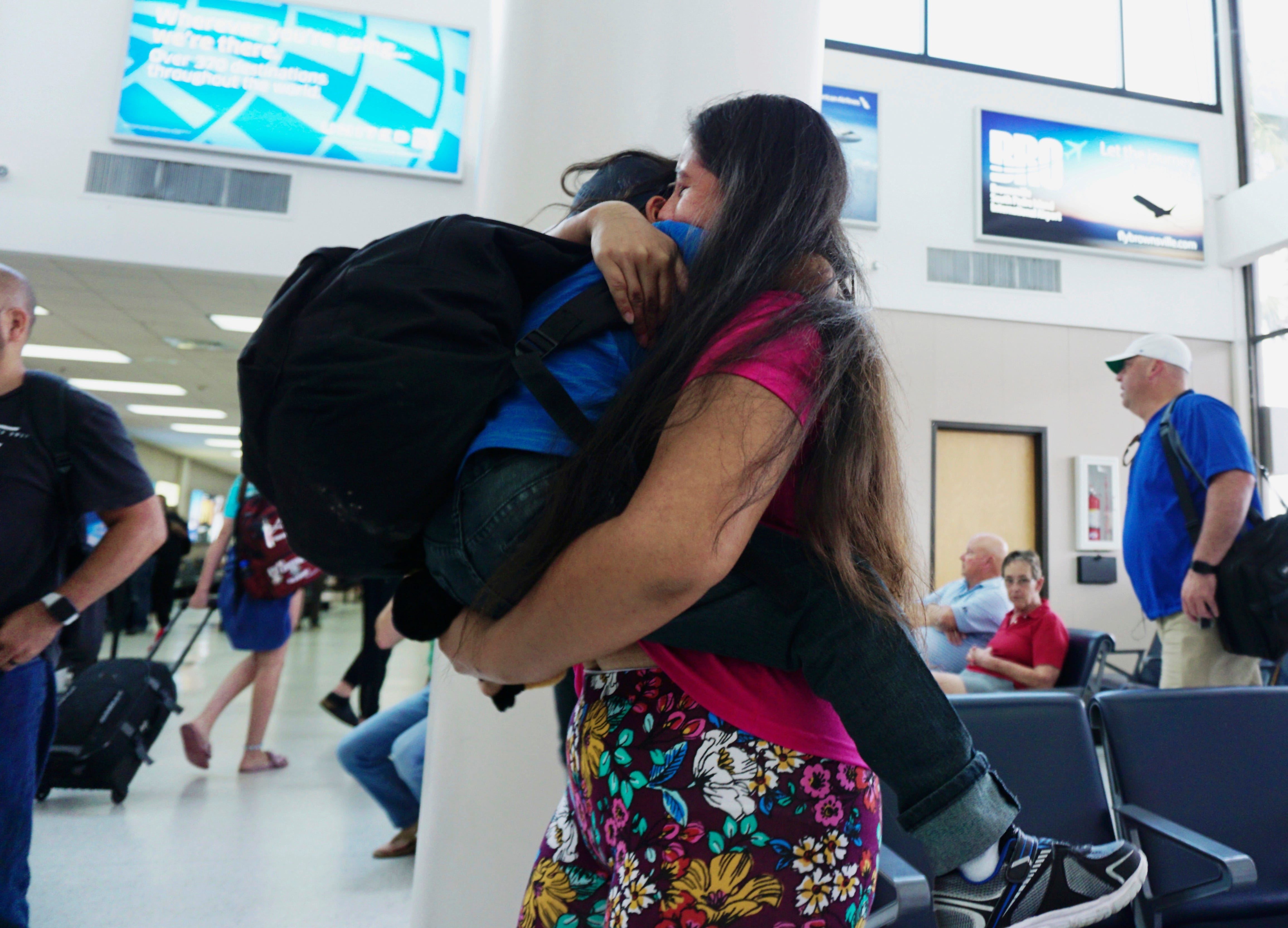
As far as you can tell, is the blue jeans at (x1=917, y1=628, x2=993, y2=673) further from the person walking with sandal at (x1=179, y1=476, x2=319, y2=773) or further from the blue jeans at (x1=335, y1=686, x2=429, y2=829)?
the person walking with sandal at (x1=179, y1=476, x2=319, y2=773)

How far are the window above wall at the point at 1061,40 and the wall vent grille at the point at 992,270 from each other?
194 cm

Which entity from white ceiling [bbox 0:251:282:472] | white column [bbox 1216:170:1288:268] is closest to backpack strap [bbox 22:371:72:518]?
white ceiling [bbox 0:251:282:472]

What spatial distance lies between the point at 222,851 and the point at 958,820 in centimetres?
306

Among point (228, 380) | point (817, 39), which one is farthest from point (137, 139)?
point (817, 39)

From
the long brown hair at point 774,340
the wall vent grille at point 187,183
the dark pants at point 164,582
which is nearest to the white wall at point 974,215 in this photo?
the wall vent grille at point 187,183

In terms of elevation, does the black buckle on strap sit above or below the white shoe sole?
above

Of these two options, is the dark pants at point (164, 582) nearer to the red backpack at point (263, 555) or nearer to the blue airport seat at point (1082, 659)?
the red backpack at point (263, 555)

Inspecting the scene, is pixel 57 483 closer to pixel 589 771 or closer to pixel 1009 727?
pixel 589 771

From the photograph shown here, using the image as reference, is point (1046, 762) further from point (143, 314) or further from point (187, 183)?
point (143, 314)

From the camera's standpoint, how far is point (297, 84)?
6938 mm

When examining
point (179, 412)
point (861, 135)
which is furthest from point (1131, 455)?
point (179, 412)

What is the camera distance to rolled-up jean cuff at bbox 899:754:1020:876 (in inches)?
31.6

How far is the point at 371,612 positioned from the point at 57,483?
308 centimetres

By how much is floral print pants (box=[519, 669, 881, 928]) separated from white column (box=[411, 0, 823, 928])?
3.22 feet
